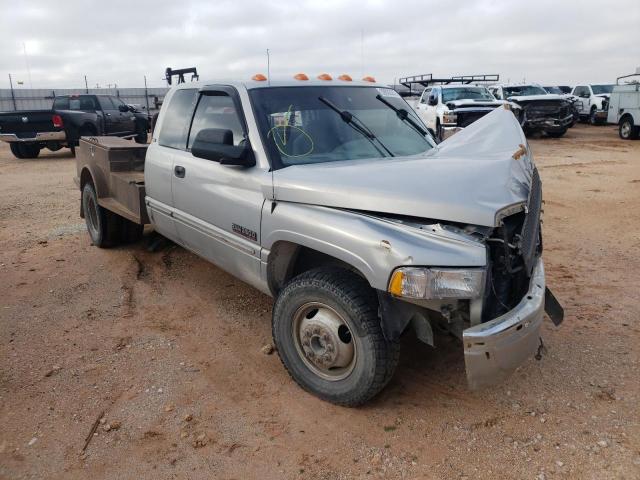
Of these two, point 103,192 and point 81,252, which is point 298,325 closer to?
point 103,192

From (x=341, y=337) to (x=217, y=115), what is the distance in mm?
2031

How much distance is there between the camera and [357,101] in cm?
415

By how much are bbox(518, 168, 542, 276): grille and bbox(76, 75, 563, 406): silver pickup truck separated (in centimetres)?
2

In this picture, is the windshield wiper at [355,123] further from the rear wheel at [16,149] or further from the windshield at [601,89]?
the windshield at [601,89]

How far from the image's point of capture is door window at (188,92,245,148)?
153 inches

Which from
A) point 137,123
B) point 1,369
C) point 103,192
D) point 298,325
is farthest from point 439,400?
point 137,123

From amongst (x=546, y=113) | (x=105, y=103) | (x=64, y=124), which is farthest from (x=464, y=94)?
(x=64, y=124)

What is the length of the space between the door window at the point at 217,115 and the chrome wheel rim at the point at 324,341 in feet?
4.48

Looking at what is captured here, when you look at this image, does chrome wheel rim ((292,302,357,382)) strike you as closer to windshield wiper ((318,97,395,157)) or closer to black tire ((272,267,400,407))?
black tire ((272,267,400,407))

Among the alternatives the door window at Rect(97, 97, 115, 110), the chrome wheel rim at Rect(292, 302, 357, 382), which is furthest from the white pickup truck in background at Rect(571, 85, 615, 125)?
the chrome wheel rim at Rect(292, 302, 357, 382)

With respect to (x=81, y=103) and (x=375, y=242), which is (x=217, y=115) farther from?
(x=81, y=103)

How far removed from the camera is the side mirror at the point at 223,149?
3504mm

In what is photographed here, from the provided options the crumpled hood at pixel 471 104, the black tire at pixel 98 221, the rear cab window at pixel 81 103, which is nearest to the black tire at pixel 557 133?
the crumpled hood at pixel 471 104

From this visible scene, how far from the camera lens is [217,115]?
164 inches
